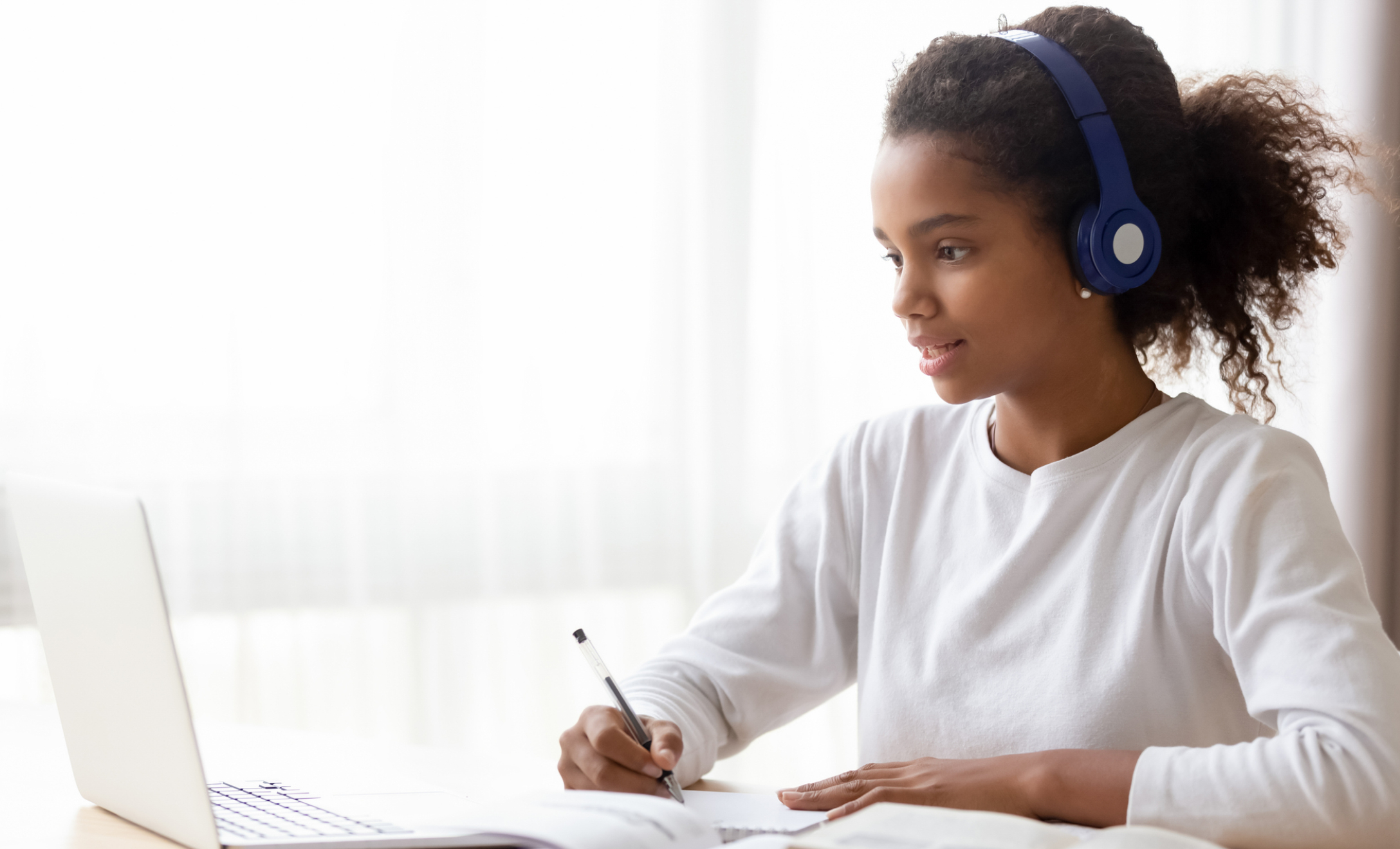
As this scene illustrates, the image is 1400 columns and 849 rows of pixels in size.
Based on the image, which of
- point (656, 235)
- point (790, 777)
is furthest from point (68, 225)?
point (790, 777)

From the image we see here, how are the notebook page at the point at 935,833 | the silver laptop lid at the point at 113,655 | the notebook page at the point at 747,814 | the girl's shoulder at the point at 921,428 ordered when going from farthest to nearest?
the girl's shoulder at the point at 921,428 → the notebook page at the point at 747,814 → the silver laptop lid at the point at 113,655 → the notebook page at the point at 935,833

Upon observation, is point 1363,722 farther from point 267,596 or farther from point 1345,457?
point 1345,457

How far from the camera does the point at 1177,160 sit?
3.22 ft

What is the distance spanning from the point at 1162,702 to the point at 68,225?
1.60 meters

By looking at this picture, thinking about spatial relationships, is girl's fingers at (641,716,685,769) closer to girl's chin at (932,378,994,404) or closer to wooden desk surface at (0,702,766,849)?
wooden desk surface at (0,702,766,849)

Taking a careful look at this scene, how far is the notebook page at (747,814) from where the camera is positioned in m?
0.77

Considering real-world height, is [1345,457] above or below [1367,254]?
below

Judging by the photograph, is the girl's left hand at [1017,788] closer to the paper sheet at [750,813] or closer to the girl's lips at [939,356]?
the paper sheet at [750,813]

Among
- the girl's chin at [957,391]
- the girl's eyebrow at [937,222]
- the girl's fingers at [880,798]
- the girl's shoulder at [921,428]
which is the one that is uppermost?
the girl's eyebrow at [937,222]

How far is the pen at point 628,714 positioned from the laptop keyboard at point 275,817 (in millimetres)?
187

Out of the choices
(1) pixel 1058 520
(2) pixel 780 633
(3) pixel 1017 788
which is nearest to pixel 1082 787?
(3) pixel 1017 788

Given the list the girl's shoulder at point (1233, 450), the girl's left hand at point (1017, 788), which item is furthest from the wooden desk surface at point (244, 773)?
the girl's shoulder at point (1233, 450)

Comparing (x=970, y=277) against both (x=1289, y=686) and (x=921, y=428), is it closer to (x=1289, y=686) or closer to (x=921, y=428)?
(x=921, y=428)

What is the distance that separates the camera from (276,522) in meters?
1.82
